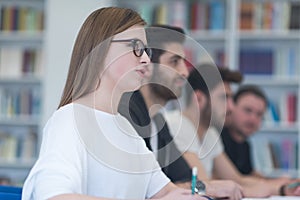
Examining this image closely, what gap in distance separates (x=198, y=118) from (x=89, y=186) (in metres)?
1.33

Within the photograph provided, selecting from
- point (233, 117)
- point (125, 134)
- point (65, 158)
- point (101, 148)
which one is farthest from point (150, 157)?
point (233, 117)

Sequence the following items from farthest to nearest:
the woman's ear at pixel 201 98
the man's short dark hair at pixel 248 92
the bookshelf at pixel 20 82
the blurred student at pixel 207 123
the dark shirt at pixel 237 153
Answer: the bookshelf at pixel 20 82 < the man's short dark hair at pixel 248 92 < the dark shirt at pixel 237 153 < the woman's ear at pixel 201 98 < the blurred student at pixel 207 123

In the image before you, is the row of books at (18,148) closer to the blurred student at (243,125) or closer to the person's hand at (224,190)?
the blurred student at (243,125)

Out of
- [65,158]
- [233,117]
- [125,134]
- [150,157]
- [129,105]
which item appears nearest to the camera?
[65,158]

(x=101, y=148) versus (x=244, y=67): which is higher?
(x=101, y=148)

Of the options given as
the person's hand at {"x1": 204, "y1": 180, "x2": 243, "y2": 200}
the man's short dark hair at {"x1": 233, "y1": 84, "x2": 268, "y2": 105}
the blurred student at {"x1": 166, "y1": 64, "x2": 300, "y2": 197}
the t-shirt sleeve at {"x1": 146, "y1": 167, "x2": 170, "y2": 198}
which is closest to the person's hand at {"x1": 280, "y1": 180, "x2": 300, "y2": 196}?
Result: the blurred student at {"x1": 166, "y1": 64, "x2": 300, "y2": 197}

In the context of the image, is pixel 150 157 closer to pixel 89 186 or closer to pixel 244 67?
pixel 89 186

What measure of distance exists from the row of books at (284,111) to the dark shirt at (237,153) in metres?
0.73

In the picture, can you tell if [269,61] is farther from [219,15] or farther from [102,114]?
[102,114]

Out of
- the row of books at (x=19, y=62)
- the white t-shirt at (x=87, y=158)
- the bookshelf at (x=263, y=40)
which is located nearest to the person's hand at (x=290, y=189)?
the white t-shirt at (x=87, y=158)

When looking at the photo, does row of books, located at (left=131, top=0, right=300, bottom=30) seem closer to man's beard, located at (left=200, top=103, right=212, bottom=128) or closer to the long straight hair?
man's beard, located at (left=200, top=103, right=212, bottom=128)

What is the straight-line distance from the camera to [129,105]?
1.86 metres

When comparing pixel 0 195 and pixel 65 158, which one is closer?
pixel 65 158

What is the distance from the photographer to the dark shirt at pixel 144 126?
1727 mm
